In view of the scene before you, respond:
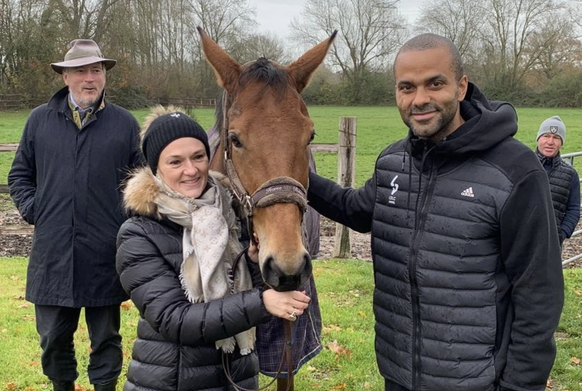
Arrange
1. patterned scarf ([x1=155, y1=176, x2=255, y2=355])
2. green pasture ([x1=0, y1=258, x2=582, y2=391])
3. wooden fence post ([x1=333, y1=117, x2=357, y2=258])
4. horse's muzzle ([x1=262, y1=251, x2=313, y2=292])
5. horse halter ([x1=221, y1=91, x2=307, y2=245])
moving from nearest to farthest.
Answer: horse's muzzle ([x1=262, y1=251, x2=313, y2=292]) < horse halter ([x1=221, y1=91, x2=307, y2=245]) < patterned scarf ([x1=155, y1=176, x2=255, y2=355]) < green pasture ([x1=0, y1=258, x2=582, y2=391]) < wooden fence post ([x1=333, y1=117, x2=357, y2=258])

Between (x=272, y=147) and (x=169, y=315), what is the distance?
0.79m

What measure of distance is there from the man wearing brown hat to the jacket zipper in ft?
7.10

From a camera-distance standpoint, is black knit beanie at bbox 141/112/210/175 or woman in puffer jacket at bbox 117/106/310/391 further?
black knit beanie at bbox 141/112/210/175

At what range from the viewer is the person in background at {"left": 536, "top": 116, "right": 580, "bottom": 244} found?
5.39 metres

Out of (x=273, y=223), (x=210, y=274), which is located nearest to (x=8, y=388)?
(x=210, y=274)

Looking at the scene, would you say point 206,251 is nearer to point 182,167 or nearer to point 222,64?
point 182,167

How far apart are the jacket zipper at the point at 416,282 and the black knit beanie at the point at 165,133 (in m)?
1.01

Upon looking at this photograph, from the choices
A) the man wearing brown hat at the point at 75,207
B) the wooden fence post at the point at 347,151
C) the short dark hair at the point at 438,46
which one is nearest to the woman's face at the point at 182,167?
the short dark hair at the point at 438,46

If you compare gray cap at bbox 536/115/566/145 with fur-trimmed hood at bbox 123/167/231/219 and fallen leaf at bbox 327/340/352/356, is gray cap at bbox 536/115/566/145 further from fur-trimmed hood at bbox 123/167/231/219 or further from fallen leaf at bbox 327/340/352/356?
fur-trimmed hood at bbox 123/167/231/219

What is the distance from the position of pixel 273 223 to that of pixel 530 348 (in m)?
1.13

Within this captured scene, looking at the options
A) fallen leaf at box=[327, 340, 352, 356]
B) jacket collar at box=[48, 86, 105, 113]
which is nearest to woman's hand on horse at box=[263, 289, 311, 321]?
jacket collar at box=[48, 86, 105, 113]

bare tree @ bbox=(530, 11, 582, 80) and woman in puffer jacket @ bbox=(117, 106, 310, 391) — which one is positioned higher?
bare tree @ bbox=(530, 11, 582, 80)

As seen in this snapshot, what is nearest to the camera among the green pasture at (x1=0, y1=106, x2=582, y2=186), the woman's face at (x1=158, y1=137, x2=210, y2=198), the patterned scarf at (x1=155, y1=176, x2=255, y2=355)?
the patterned scarf at (x1=155, y1=176, x2=255, y2=355)

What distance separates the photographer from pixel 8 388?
409cm
